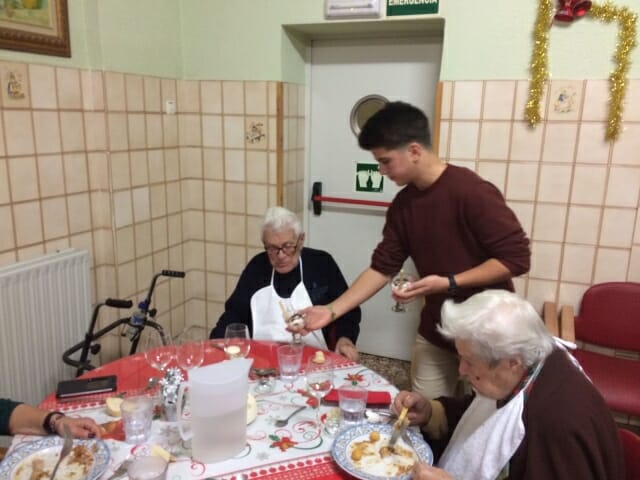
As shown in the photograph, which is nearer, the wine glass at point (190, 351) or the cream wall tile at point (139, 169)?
the wine glass at point (190, 351)

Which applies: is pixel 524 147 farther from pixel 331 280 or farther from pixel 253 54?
pixel 253 54

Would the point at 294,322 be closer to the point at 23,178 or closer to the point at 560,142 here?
the point at 23,178

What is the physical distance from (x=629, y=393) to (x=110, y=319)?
257 cm

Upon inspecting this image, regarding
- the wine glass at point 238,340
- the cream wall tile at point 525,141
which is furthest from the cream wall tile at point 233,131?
the wine glass at point 238,340

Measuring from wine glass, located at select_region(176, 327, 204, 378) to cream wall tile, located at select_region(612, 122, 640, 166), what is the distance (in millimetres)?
2158

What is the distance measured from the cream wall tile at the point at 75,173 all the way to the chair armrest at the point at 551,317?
2406 millimetres

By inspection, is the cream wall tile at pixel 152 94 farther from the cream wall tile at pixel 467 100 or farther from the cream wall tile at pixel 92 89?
the cream wall tile at pixel 467 100

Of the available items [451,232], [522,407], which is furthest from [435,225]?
[522,407]

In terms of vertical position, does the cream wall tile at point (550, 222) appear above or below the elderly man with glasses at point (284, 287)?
above

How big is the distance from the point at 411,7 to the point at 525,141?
0.92 meters

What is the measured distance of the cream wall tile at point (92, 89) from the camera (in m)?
2.59

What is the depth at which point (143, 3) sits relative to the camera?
2910mm

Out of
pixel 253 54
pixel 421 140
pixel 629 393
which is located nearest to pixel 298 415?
pixel 421 140

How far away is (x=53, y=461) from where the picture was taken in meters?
1.32
